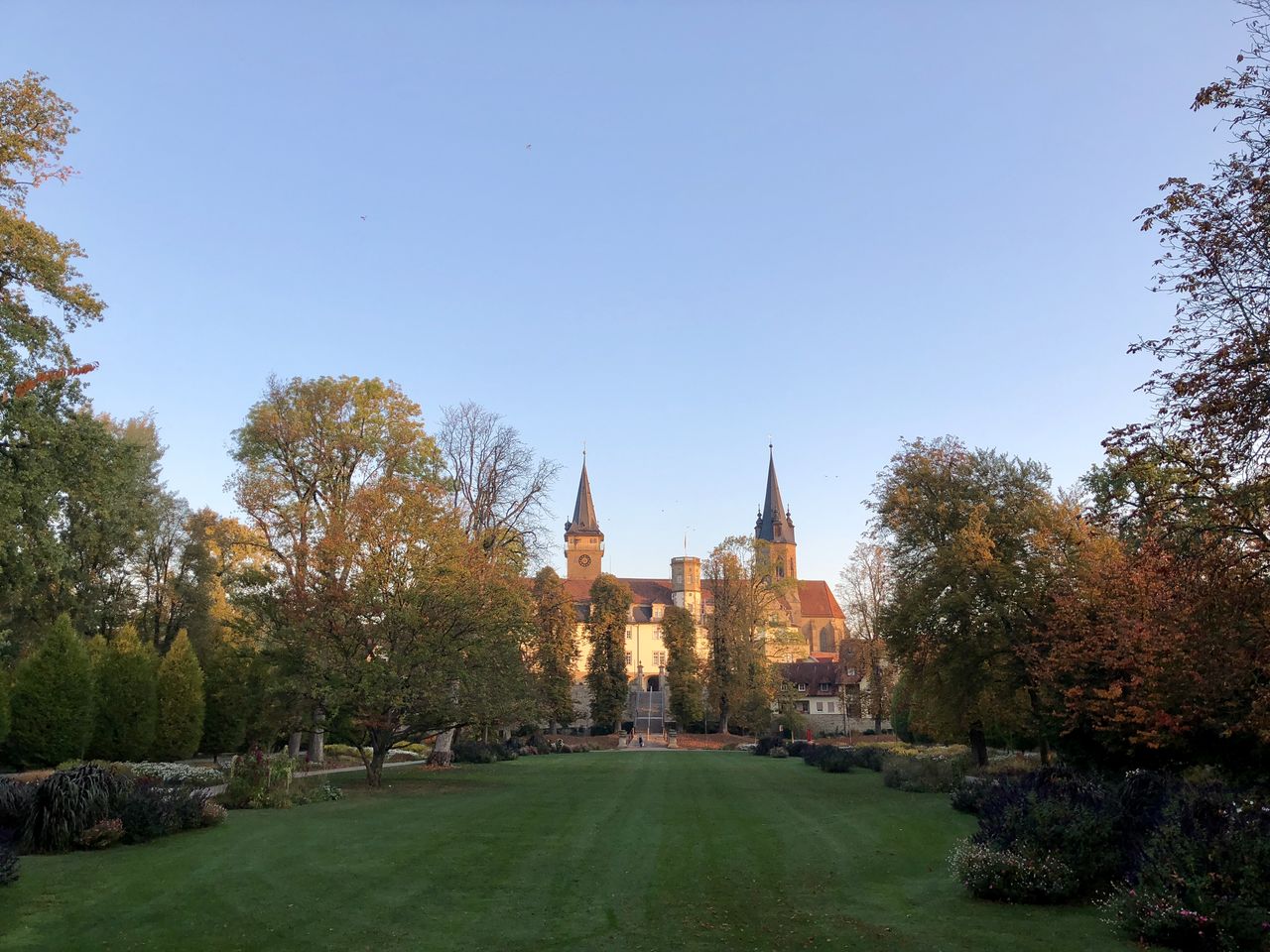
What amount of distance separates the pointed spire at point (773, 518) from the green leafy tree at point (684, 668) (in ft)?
130

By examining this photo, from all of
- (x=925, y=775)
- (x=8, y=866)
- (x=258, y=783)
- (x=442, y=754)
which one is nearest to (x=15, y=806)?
(x=8, y=866)

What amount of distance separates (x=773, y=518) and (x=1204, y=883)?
332 feet

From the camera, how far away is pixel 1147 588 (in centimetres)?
1498

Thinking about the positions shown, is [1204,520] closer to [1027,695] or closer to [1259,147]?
[1259,147]

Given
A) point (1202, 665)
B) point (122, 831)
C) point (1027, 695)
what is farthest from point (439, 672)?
point (1202, 665)

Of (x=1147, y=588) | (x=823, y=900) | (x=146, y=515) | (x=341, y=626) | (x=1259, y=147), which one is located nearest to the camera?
(x=1259, y=147)

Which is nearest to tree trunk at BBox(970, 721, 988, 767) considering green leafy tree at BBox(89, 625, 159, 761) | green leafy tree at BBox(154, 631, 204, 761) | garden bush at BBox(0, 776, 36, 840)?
garden bush at BBox(0, 776, 36, 840)

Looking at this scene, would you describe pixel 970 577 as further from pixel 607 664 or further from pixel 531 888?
pixel 607 664

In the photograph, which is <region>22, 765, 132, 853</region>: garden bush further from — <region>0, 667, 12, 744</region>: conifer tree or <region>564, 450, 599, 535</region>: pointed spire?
<region>564, 450, 599, 535</region>: pointed spire

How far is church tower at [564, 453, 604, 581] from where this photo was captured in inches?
4254

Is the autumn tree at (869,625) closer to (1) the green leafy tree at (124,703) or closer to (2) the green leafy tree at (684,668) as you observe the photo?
(2) the green leafy tree at (684,668)

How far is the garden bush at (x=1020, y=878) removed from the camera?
9602 mm

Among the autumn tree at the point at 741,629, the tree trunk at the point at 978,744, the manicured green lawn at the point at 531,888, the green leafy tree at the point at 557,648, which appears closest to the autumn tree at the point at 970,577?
the tree trunk at the point at 978,744

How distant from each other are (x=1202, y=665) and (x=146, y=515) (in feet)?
A: 120
